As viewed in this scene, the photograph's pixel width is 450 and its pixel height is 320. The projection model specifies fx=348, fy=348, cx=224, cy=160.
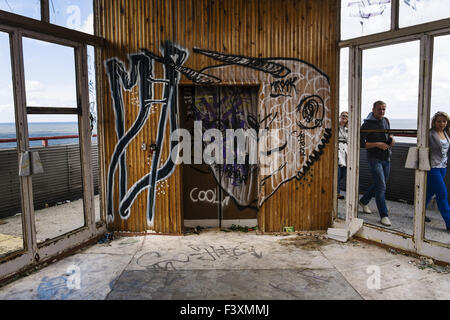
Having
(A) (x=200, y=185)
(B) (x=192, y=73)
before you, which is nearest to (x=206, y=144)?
(A) (x=200, y=185)

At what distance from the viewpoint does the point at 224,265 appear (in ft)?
15.2

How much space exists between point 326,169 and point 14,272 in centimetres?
472

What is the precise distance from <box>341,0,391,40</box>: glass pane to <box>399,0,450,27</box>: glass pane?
0.21 meters

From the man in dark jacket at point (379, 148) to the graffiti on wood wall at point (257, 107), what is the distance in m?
0.63

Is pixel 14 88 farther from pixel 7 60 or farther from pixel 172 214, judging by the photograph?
pixel 172 214

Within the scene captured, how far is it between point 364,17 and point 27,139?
5.06 meters

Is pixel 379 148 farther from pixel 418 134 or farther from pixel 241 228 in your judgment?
pixel 241 228

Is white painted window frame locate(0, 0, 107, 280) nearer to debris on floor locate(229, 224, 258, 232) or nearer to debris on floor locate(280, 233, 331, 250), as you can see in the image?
debris on floor locate(229, 224, 258, 232)

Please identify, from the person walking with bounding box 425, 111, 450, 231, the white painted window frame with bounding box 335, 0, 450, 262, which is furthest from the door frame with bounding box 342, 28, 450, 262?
the person walking with bounding box 425, 111, 450, 231

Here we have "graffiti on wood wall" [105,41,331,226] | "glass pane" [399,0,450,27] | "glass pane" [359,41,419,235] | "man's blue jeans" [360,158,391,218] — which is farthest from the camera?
"man's blue jeans" [360,158,391,218]

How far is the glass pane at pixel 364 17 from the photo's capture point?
16.4 feet

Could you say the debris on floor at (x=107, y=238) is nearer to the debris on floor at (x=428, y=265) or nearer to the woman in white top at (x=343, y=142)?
the woman in white top at (x=343, y=142)

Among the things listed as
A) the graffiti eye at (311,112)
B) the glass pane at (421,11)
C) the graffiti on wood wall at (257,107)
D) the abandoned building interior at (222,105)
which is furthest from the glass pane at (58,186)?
the glass pane at (421,11)

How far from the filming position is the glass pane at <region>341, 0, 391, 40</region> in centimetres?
501
